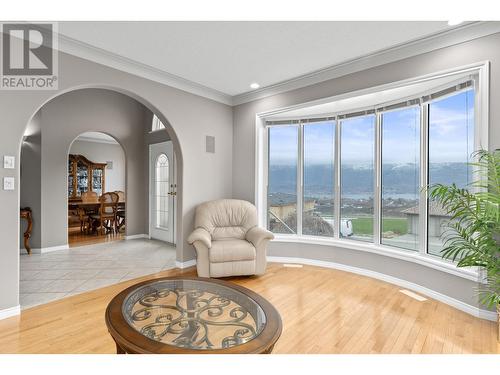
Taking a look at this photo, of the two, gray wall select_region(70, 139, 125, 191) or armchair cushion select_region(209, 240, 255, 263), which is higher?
gray wall select_region(70, 139, 125, 191)

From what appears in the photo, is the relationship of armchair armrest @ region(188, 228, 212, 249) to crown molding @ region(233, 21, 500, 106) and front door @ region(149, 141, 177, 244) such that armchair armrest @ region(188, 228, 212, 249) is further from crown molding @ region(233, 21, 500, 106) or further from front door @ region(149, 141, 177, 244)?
crown molding @ region(233, 21, 500, 106)

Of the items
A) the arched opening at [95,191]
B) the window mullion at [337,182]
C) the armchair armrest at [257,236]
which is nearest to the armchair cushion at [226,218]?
the armchair armrest at [257,236]

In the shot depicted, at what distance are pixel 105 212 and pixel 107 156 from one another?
136 inches

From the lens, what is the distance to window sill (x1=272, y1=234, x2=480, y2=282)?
263 cm

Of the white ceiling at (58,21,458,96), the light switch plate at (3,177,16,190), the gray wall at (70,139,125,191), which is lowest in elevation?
the light switch plate at (3,177,16,190)

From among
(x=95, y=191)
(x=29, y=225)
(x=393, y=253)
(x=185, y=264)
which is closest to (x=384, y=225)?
(x=393, y=253)

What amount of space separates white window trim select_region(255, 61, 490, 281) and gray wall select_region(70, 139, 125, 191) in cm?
688

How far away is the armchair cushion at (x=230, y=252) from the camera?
3354 mm

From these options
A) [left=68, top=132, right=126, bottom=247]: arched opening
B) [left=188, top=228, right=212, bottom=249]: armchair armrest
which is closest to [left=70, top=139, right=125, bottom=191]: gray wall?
[left=68, top=132, right=126, bottom=247]: arched opening

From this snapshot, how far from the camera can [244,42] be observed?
9.21ft

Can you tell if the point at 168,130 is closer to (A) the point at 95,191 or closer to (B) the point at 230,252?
(B) the point at 230,252

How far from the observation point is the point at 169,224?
Answer: 224 inches

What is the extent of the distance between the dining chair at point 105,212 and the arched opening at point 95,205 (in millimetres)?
42

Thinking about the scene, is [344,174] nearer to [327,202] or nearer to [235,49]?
[327,202]
